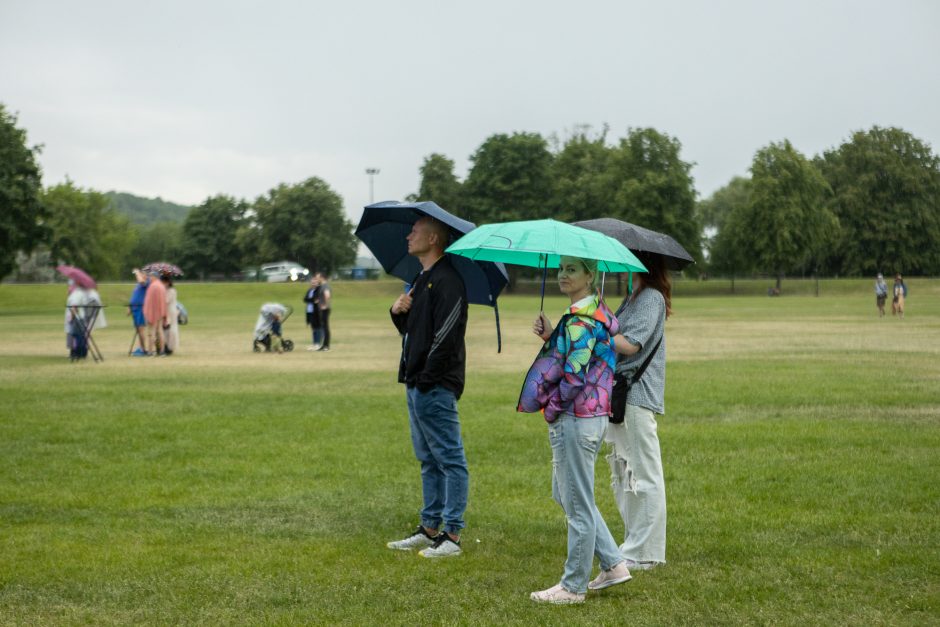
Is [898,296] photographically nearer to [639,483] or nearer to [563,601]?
[639,483]

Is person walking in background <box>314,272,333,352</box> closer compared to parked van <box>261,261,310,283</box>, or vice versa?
person walking in background <box>314,272,333,352</box>

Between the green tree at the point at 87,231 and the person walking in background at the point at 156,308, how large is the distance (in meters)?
60.0

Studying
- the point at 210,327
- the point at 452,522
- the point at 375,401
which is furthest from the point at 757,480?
the point at 210,327

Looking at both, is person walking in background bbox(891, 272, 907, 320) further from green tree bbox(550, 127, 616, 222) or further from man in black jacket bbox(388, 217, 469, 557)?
green tree bbox(550, 127, 616, 222)

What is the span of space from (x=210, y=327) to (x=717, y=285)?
6901 centimetres

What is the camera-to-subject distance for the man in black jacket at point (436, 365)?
695 cm

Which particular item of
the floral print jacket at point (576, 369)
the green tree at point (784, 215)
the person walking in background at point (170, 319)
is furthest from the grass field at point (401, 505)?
the green tree at point (784, 215)

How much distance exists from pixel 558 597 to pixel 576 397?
43.4 inches

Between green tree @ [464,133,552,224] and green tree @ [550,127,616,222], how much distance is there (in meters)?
1.52

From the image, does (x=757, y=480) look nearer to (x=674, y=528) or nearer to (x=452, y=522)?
(x=674, y=528)

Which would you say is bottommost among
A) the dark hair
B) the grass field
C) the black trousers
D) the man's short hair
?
the grass field

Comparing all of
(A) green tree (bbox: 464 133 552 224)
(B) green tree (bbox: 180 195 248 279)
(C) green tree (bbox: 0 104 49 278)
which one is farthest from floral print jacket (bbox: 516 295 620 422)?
(B) green tree (bbox: 180 195 248 279)

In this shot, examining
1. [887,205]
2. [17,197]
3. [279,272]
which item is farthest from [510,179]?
[17,197]

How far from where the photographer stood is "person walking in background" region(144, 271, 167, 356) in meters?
24.6
